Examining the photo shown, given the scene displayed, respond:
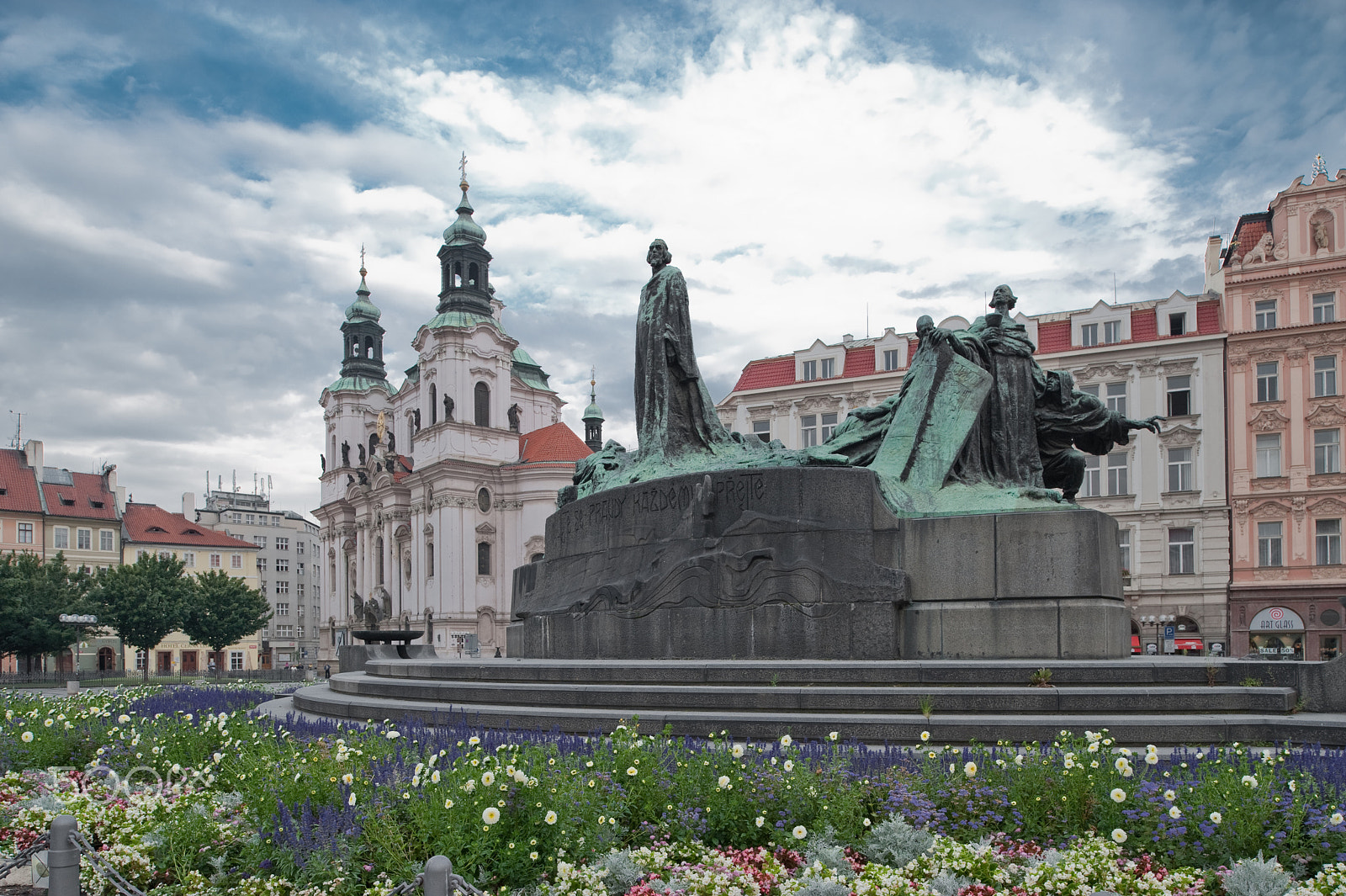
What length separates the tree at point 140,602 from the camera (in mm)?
51844

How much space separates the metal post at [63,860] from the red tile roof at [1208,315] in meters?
43.2

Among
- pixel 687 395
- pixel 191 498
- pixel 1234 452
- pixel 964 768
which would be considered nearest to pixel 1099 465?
pixel 1234 452

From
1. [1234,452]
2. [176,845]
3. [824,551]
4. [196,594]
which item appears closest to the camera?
[176,845]

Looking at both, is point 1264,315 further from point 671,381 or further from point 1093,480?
point 671,381

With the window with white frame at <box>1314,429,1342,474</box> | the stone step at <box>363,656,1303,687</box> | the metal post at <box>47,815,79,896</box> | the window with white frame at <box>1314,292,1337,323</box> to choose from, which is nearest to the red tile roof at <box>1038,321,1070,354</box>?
the window with white frame at <box>1314,292,1337,323</box>

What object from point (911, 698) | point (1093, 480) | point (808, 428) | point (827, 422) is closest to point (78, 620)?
point (808, 428)

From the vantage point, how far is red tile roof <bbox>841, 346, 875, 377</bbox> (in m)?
46.8

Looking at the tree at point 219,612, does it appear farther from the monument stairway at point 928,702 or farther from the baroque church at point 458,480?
the monument stairway at point 928,702

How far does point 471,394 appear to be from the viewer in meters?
74.8

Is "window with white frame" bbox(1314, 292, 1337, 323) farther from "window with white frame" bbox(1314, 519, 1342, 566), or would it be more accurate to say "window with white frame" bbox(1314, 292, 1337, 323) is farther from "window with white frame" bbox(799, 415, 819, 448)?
"window with white frame" bbox(799, 415, 819, 448)

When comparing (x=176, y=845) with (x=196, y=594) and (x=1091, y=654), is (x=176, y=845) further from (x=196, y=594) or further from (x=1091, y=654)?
(x=196, y=594)

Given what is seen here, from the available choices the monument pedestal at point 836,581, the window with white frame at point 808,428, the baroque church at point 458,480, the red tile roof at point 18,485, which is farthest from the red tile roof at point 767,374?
the red tile roof at point 18,485

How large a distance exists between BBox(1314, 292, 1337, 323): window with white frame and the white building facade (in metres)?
3.15

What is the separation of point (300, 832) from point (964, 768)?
3686mm
